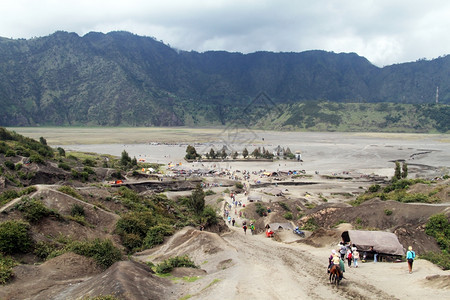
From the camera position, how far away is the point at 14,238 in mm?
15953

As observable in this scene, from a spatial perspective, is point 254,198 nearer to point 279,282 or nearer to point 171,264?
point 171,264

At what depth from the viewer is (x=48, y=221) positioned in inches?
813

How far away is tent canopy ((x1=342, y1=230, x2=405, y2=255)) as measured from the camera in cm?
1869

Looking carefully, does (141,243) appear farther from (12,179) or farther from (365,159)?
(365,159)

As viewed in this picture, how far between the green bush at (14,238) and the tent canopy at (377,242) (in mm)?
17393

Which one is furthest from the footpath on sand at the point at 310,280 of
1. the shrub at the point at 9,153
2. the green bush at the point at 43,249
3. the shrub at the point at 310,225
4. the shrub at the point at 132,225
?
the shrub at the point at 9,153

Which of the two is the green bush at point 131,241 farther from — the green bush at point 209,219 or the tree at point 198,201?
the tree at point 198,201

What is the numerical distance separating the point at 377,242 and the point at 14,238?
1892 centimetres

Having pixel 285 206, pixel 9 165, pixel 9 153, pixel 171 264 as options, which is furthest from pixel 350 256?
pixel 9 153

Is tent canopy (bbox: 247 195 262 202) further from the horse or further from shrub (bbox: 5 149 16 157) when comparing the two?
shrub (bbox: 5 149 16 157)

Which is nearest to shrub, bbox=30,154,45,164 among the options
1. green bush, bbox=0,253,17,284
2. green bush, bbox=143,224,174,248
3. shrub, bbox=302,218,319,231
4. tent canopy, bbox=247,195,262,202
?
tent canopy, bbox=247,195,262,202

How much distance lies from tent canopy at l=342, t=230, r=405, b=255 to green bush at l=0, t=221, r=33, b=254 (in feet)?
57.1

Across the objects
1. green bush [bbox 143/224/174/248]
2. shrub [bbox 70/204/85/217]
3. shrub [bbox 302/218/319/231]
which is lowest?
shrub [bbox 302/218/319/231]

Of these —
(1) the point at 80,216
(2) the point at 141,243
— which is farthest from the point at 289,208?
(1) the point at 80,216
